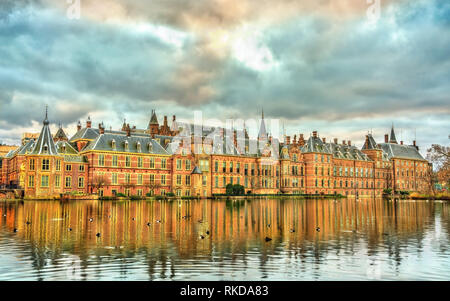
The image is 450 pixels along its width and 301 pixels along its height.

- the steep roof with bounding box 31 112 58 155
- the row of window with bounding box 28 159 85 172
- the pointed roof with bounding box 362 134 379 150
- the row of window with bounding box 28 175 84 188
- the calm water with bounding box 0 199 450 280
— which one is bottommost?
the calm water with bounding box 0 199 450 280

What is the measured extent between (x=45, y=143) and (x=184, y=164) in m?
26.5

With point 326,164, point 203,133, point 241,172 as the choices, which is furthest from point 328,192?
point 203,133

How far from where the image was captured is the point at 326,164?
10944 centimetres

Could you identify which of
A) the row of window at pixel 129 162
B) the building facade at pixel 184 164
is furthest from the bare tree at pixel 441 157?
the row of window at pixel 129 162

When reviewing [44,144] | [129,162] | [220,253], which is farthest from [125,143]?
[220,253]

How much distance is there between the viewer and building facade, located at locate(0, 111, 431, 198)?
72.8m

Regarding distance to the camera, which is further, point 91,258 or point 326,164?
point 326,164

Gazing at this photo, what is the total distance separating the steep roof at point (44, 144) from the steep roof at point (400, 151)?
95.1 metres

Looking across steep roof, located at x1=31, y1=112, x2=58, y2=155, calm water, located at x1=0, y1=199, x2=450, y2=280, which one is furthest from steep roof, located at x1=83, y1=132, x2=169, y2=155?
calm water, located at x1=0, y1=199, x2=450, y2=280

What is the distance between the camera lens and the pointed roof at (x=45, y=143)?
2749 inches

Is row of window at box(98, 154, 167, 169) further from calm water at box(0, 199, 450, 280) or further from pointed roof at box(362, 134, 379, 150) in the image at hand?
pointed roof at box(362, 134, 379, 150)

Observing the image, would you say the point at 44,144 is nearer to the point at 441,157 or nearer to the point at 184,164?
the point at 184,164
